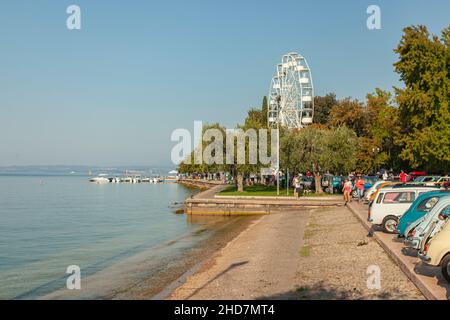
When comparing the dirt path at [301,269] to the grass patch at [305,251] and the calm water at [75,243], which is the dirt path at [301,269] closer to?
the grass patch at [305,251]

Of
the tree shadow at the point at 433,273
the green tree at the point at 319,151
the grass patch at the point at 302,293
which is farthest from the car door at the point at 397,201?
the green tree at the point at 319,151

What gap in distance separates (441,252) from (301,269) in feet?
17.8

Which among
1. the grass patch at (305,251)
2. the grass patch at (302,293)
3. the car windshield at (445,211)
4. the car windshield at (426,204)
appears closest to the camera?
the grass patch at (302,293)

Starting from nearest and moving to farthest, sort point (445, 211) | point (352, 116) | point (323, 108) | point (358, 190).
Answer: point (445, 211) < point (358, 190) < point (352, 116) < point (323, 108)

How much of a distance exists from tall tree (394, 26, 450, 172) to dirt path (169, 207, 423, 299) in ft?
57.5

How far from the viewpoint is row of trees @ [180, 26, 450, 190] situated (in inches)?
1670

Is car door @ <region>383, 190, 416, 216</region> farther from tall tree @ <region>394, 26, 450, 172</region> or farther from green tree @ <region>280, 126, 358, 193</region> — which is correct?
green tree @ <region>280, 126, 358, 193</region>

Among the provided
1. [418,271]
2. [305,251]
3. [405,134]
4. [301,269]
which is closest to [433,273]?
[418,271]

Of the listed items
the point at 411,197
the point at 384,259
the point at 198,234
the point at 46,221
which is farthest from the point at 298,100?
the point at 384,259

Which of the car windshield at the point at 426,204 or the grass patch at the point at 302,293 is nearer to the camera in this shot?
the grass patch at the point at 302,293

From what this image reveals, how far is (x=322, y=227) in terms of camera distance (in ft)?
94.1

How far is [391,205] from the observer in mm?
21641

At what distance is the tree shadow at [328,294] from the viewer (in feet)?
40.4

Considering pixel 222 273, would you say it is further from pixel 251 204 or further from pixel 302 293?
pixel 251 204
